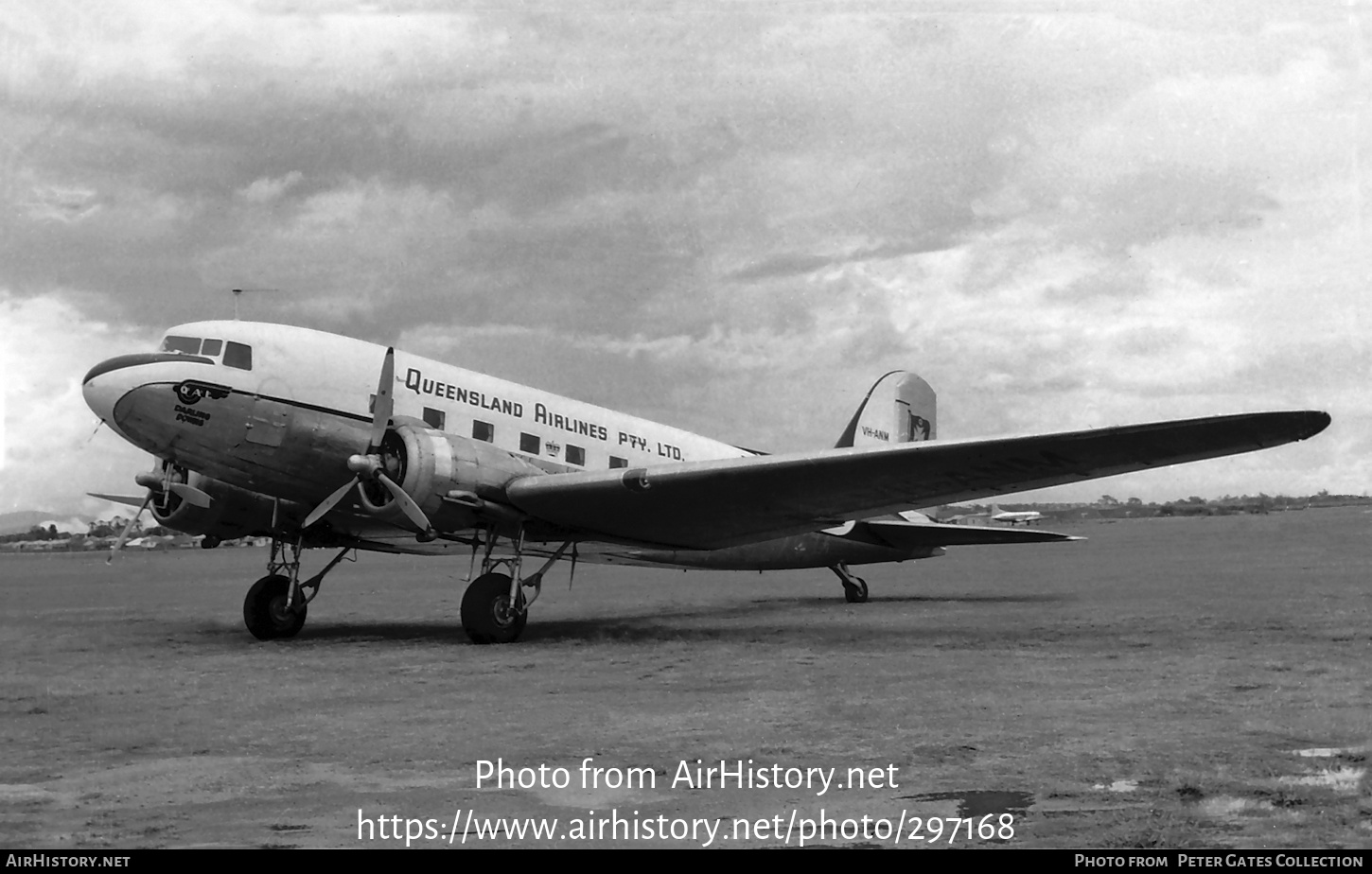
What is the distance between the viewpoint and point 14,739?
24.1 ft

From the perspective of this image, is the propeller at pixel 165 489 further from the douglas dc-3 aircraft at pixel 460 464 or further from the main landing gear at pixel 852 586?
the main landing gear at pixel 852 586

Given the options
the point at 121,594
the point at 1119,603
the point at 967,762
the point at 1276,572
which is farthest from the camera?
the point at 121,594

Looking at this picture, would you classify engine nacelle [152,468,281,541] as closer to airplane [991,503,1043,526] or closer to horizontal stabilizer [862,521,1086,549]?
horizontal stabilizer [862,521,1086,549]

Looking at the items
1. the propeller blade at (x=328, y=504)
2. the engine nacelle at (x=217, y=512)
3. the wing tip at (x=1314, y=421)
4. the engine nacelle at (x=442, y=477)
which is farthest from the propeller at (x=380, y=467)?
the wing tip at (x=1314, y=421)

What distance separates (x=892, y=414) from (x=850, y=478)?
726 centimetres

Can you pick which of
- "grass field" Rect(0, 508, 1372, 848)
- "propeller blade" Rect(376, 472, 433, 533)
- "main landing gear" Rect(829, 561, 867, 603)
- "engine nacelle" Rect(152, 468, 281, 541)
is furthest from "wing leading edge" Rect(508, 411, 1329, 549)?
"main landing gear" Rect(829, 561, 867, 603)

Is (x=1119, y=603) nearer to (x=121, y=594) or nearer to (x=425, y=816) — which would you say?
(x=425, y=816)

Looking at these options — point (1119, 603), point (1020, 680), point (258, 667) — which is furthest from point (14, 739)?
point (1119, 603)

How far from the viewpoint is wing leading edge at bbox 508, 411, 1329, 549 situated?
1090 cm

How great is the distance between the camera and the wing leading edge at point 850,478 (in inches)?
429

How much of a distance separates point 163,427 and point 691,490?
5793 mm

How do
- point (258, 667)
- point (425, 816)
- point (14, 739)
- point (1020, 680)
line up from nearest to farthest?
1. point (425, 816)
2. point (14, 739)
3. point (1020, 680)
4. point (258, 667)

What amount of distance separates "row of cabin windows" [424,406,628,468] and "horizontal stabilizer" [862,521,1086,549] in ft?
18.9

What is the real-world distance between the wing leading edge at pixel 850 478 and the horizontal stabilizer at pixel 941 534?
4.58m
